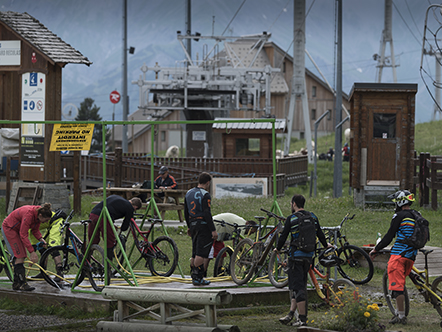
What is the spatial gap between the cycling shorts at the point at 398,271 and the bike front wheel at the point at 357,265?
2.12 metres

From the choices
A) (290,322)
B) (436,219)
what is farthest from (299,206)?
(436,219)

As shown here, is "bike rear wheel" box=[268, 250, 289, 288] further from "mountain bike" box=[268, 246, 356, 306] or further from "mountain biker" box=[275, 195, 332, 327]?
"mountain biker" box=[275, 195, 332, 327]

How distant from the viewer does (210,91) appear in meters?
39.7

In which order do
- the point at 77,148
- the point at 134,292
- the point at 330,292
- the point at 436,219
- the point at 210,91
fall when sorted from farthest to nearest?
the point at 210,91, the point at 436,219, the point at 77,148, the point at 330,292, the point at 134,292

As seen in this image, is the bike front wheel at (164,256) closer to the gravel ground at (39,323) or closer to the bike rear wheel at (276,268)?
the bike rear wheel at (276,268)

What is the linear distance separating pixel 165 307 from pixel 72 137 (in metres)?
3.59

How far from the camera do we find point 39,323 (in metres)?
8.96

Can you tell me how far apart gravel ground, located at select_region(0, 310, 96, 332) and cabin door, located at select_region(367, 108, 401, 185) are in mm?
13343

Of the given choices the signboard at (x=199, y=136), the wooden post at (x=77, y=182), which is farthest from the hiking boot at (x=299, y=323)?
the signboard at (x=199, y=136)

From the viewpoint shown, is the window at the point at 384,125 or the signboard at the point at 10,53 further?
the window at the point at 384,125

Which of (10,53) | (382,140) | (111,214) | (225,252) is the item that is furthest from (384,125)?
(111,214)

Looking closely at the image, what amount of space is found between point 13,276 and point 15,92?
1003 cm

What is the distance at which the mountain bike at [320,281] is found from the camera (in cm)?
905

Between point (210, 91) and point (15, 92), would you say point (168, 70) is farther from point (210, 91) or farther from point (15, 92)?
point (15, 92)
